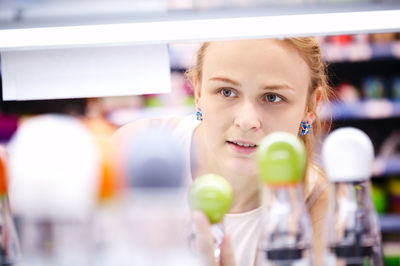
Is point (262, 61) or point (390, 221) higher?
point (262, 61)

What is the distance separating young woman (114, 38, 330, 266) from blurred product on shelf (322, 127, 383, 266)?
266 mm

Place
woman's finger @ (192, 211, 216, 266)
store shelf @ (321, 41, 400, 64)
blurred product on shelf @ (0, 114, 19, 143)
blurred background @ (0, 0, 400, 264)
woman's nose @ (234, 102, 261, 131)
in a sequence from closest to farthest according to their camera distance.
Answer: woman's finger @ (192, 211, 216, 266), woman's nose @ (234, 102, 261, 131), blurred product on shelf @ (0, 114, 19, 143), blurred background @ (0, 0, 400, 264), store shelf @ (321, 41, 400, 64)

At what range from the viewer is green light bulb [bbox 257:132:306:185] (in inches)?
29.0

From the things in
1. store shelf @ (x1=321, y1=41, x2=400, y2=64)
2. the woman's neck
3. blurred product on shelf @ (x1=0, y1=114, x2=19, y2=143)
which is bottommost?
the woman's neck

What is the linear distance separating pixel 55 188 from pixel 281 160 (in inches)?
13.3

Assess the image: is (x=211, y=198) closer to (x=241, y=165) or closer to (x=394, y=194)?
(x=241, y=165)

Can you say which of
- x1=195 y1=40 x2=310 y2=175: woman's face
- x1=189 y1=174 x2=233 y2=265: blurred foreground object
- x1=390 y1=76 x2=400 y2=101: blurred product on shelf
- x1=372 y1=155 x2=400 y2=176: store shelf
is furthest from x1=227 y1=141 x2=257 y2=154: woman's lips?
x1=390 y1=76 x2=400 y2=101: blurred product on shelf

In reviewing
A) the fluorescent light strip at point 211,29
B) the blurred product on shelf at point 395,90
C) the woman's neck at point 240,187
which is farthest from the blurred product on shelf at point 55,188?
the blurred product on shelf at point 395,90

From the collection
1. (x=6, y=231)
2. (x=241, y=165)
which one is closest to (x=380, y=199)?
(x=241, y=165)

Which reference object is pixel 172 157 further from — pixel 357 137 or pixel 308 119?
pixel 308 119

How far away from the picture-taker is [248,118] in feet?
3.59

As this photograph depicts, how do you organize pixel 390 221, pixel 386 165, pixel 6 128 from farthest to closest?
pixel 390 221 → pixel 386 165 → pixel 6 128

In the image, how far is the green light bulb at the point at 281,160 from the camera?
2.42 ft

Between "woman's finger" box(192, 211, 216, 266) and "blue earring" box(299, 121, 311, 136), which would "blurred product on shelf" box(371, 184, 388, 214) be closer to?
"blue earring" box(299, 121, 311, 136)
